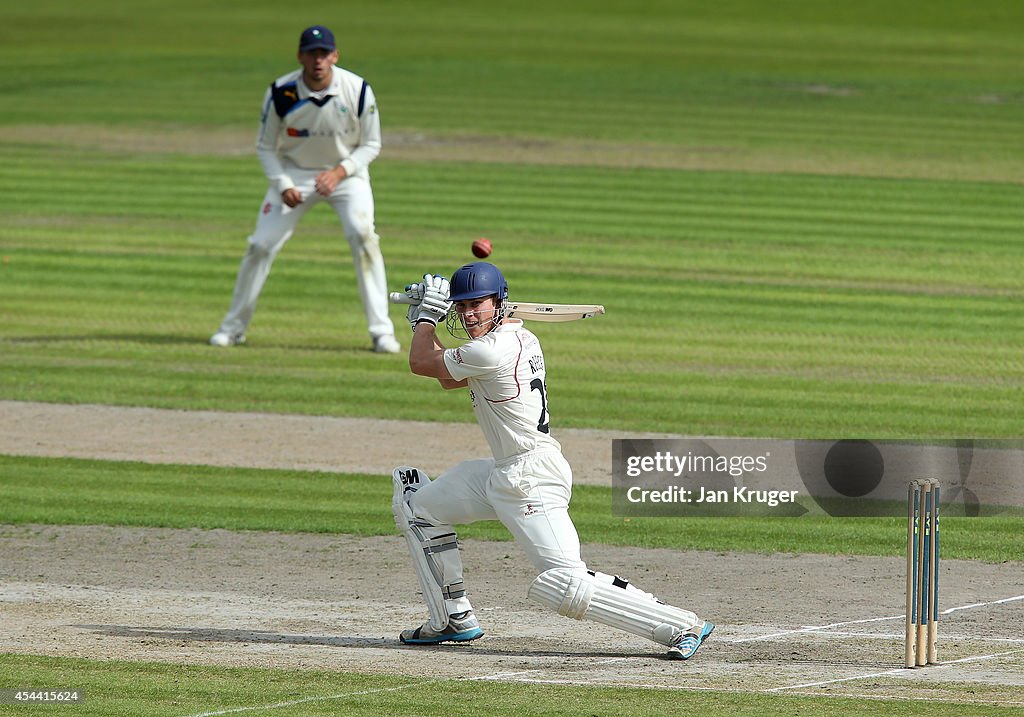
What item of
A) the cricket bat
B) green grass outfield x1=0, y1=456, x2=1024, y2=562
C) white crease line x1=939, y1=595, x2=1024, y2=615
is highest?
the cricket bat

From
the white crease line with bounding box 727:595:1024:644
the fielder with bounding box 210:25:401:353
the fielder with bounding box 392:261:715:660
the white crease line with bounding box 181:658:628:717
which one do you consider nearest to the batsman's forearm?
the fielder with bounding box 392:261:715:660

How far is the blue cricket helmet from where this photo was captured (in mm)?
8094

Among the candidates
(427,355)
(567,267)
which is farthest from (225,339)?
(427,355)

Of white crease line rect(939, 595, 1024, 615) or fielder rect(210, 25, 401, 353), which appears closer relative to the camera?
white crease line rect(939, 595, 1024, 615)

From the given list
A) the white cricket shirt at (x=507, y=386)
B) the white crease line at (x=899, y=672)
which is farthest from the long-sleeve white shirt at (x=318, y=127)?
the white crease line at (x=899, y=672)

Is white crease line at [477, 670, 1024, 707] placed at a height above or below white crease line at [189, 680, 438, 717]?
above

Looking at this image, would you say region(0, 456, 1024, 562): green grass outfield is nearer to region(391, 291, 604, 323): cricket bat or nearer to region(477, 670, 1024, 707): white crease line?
region(391, 291, 604, 323): cricket bat

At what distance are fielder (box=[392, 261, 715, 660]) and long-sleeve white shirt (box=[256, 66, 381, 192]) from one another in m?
7.44

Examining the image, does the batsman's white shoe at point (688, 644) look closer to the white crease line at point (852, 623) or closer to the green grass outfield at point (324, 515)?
the white crease line at point (852, 623)

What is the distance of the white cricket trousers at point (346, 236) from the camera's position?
1581 cm

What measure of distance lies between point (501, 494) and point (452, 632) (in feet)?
2.38

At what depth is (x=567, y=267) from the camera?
20453 mm

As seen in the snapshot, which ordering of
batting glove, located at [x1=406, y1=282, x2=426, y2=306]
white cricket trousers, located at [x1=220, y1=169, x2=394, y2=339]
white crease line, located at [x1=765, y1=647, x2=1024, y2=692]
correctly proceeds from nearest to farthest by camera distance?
white crease line, located at [x1=765, y1=647, x2=1024, y2=692] → batting glove, located at [x1=406, y1=282, x2=426, y2=306] → white cricket trousers, located at [x1=220, y1=169, x2=394, y2=339]

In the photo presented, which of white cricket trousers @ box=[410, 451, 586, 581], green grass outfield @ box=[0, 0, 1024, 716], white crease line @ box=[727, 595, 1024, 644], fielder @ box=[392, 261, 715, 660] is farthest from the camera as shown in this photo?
green grass outfield @ box=[0, 0, 1024, 716]
